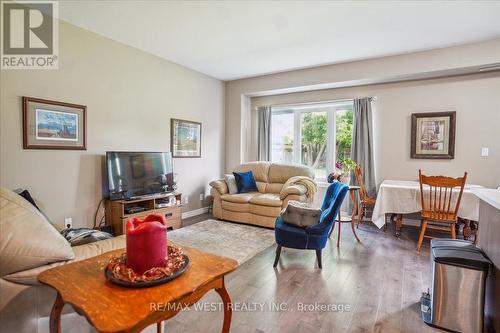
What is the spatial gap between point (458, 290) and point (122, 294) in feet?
6.96

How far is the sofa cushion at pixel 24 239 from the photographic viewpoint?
3.65ft

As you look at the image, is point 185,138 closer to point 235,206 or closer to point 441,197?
point 235,206

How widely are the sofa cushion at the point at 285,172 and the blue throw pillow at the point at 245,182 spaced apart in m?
0.35

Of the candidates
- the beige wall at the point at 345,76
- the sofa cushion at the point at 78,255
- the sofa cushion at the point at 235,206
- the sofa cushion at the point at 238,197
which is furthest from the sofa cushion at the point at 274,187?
the sofa cushion at the point at 78,255

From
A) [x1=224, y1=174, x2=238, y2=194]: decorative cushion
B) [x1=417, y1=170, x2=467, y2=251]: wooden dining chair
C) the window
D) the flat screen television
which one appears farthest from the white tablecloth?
the flat screen television

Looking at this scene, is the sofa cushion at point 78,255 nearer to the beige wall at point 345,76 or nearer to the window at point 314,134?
the beige wall at point 345,76

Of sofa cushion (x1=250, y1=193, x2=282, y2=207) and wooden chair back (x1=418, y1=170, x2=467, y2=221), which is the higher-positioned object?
wooden chair back (x1=418, y1=170, x2=467, y2=221)

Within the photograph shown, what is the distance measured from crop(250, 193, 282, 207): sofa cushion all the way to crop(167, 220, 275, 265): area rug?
1.32 ft

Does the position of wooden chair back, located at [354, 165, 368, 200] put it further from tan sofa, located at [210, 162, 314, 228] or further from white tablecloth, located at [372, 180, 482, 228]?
tan sofa, located at [210, 162, 314, 228]

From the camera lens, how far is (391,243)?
3.59m

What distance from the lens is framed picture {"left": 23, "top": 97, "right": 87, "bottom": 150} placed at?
114 inches

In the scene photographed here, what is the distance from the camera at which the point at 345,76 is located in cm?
458

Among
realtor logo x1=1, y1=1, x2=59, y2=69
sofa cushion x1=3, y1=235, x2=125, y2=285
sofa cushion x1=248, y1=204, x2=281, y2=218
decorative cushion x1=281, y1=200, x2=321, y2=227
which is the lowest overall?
sofa cushion x1=248, y1=204, x2=281, y2=218

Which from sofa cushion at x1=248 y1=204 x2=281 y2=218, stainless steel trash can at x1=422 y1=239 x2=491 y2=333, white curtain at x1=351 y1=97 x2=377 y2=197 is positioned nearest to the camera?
stainless steel trash can at x1=422 y1=239 x2=491 y2=333
